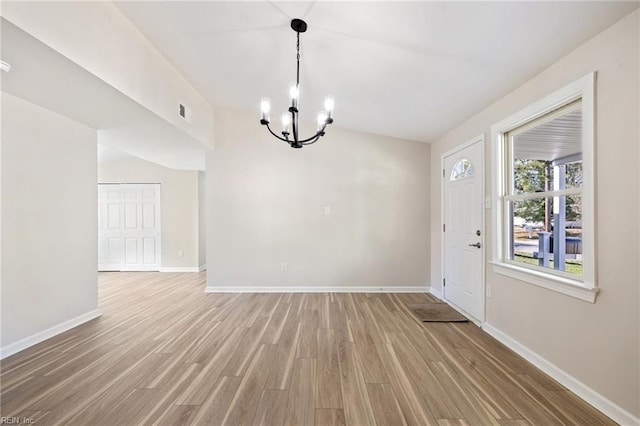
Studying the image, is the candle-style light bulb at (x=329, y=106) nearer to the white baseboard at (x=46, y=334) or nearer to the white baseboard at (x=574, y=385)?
the white baseboard at (x=574, y=385)

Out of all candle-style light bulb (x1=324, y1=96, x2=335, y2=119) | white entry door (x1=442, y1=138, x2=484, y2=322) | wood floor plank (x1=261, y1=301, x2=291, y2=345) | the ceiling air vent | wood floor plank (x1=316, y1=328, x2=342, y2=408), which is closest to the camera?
wood floor plank (x1=316, y1=328, x2=342, y2=408)

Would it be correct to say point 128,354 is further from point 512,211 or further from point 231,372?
point 512,211

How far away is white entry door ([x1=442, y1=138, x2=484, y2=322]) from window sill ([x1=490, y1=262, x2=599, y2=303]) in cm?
41

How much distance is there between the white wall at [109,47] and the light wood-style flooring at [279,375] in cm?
237

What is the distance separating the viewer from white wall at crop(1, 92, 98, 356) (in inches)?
93.0

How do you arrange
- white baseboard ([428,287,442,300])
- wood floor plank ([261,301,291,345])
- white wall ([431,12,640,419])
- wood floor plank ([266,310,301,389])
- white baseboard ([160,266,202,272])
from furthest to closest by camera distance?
white baseboard ([160,266,202,272]), white baseboard ([428,287,442,300]), wood floor plank ([261,301,291,345]), wood floor plank ([266,310,301,389]), white wall ([431,12,640,419])

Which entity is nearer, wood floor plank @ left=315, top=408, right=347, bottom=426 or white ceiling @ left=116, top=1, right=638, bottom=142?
wood floor plank @ left=315, top=408, right=347, bottom=426

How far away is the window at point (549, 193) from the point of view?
178 cm

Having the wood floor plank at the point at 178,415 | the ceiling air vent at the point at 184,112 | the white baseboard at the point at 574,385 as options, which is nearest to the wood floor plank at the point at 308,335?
the wood floor plank at the point at 178,415

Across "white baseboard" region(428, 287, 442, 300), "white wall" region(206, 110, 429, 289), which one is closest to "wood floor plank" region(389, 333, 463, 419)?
"white baseboard" region(428, 287, 442, 300)

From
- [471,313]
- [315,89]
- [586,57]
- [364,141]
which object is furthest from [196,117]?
[471,313]

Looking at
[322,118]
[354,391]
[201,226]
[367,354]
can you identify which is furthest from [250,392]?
[201,226]

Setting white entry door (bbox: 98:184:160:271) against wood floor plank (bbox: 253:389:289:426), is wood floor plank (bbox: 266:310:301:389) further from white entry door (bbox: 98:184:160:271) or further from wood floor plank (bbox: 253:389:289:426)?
white entry door (bbox: 98:184:160:271)

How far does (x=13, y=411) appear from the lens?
1.65 metres
